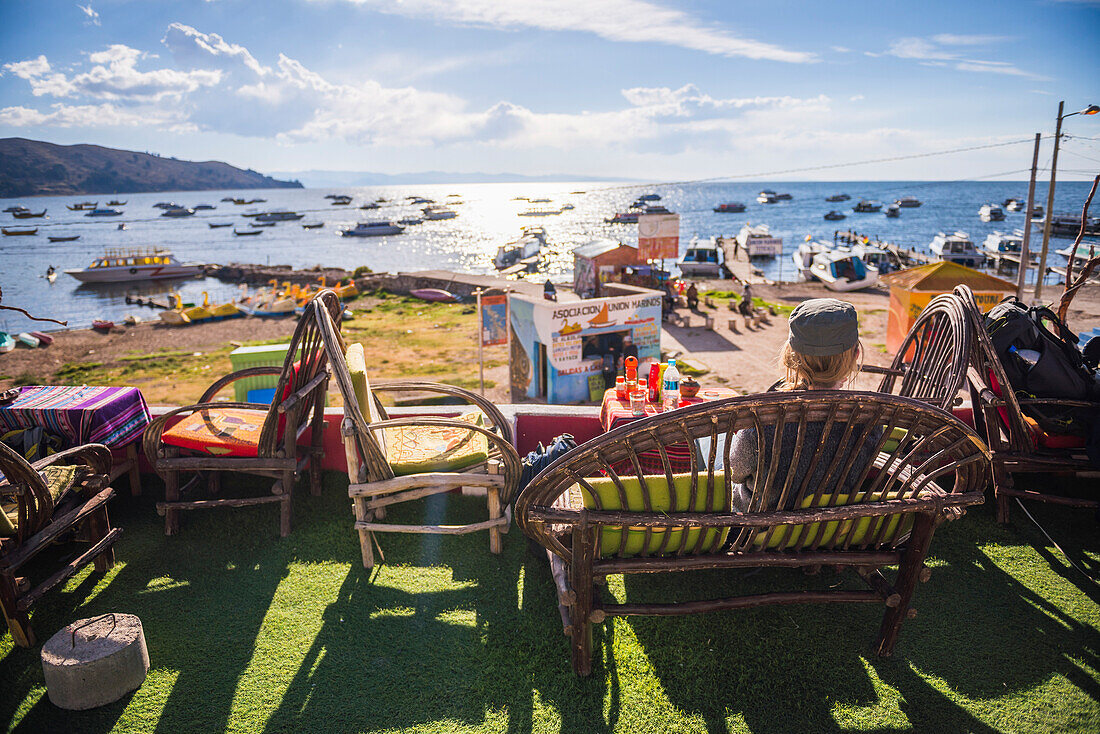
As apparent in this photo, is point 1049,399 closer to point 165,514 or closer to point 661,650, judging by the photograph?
point 661,650

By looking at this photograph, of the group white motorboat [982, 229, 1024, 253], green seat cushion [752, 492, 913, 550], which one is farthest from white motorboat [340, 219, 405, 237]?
green seat cushion [752, 492, 913, 550]

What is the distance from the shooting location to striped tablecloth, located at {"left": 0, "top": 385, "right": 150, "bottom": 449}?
3.58 meters

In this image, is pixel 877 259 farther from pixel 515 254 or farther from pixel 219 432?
pixel 219 432

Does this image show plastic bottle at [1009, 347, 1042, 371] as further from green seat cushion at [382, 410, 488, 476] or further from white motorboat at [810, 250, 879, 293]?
white motorboat at [810, 250, 879, 293]

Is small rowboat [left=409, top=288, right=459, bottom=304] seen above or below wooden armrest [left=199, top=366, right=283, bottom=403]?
below

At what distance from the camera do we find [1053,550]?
133 inches


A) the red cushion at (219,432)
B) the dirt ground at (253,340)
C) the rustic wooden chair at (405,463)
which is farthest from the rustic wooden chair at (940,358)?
the dirt ground at (253,340)

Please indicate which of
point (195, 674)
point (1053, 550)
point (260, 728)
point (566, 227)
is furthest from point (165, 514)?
point (566, 227)

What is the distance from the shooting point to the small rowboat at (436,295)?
19.8 metres

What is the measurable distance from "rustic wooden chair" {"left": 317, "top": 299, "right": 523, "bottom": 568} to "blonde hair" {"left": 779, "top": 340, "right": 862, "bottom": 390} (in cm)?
154

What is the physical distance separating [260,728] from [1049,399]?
14.7ft

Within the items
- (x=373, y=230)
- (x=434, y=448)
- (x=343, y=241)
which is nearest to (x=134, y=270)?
(x=343, y=241)

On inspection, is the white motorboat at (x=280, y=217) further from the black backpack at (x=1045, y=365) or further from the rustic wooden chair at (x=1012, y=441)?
the rustic wooden chair at (x=1012, y=441)

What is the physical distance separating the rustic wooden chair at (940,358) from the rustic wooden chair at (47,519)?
4243mm
